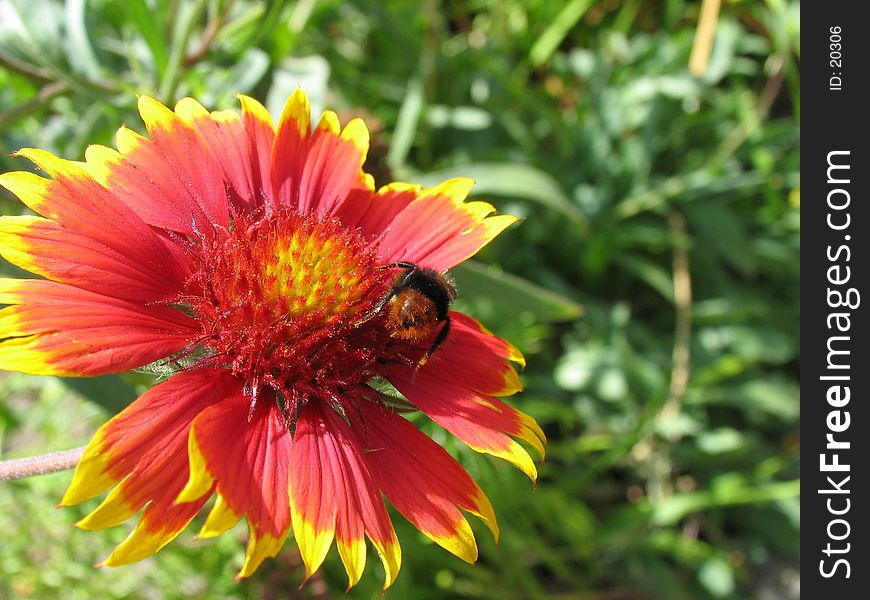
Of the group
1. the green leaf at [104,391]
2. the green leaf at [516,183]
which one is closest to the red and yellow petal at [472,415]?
the green leaf at [104,391]

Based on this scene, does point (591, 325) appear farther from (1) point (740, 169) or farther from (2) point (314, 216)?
(2) point (314, 216)

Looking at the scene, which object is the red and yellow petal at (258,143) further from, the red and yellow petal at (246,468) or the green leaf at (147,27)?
the green leaf at (147,27)

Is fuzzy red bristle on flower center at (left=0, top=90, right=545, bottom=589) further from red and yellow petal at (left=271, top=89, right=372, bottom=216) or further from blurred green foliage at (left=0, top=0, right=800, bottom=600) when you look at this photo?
blurred green foliage at (left=0, top=0, right=800, bottom=600)

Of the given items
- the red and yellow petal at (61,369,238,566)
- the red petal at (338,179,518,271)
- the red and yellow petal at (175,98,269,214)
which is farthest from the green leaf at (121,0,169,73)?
the red and yellow petal at (61,369,238,566)

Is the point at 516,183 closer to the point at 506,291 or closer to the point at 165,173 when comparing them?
the point at 506,291

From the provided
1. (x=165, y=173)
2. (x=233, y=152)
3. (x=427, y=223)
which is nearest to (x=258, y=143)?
(x=233, y=152)

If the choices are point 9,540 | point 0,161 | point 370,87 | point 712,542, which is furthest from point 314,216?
point 712,542
